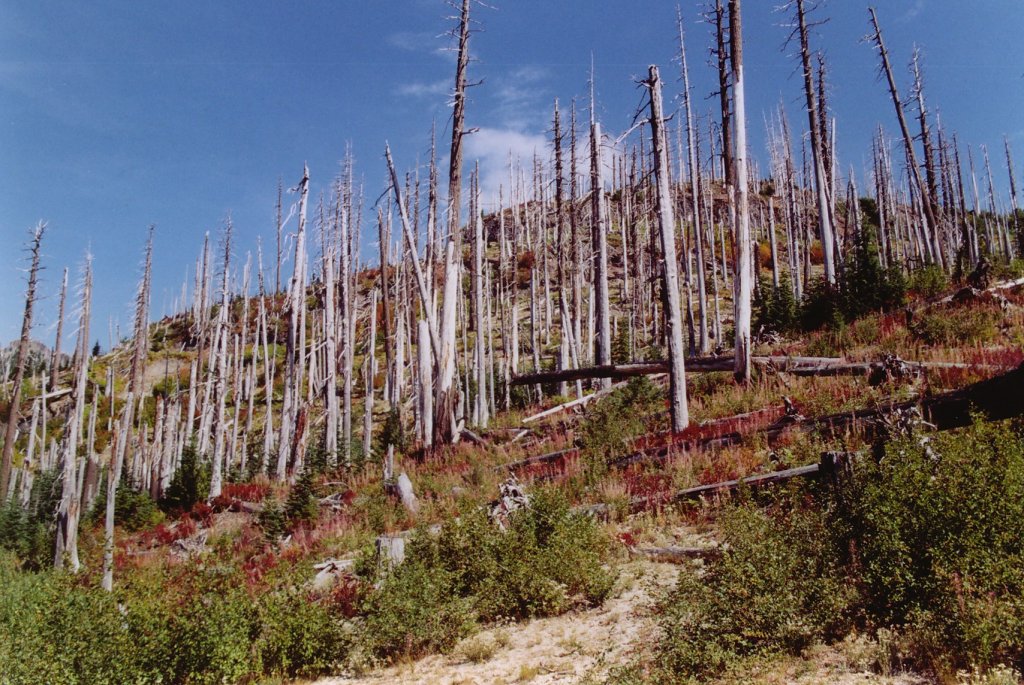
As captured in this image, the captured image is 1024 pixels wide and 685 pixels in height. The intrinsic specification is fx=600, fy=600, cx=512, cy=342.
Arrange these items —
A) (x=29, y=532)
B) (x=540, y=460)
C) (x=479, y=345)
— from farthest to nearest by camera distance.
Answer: (x=479, y=345) < (x=29, y=532) < (x=540, y=460)

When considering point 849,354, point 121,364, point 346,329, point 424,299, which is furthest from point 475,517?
point 121,364

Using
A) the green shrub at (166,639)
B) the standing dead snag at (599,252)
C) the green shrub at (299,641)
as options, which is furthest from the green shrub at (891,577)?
the standing dead snag at (599,252)

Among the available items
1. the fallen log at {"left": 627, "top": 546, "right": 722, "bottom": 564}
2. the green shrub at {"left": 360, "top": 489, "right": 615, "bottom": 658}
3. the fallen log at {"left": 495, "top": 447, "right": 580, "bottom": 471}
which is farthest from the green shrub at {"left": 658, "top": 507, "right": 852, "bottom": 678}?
the fallen log at {"left": 495, "top": 447, "right": 580, "bottom": 471}

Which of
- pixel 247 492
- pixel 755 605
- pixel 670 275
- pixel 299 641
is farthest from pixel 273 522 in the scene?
pixel 755 605

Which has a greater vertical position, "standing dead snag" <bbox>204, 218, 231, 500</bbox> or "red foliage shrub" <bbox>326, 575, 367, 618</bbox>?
"standing dead snag" <bbox>204, 218, 231, 500</bbox>

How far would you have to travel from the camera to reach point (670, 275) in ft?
40.1

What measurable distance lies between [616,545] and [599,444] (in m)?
4.19

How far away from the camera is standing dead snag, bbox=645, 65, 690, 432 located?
456 inches

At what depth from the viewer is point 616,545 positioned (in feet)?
24.6

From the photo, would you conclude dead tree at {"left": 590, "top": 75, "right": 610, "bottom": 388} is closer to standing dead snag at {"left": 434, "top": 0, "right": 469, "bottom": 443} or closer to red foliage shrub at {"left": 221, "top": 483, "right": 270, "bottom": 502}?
standing dead snag at {"left": 434, "top": 0, "right": 469, "bottom": 443}

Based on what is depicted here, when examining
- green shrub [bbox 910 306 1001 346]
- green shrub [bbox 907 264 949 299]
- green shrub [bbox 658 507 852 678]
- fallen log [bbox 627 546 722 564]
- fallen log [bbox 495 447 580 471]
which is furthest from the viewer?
green shrub [bbox 907 264 949 299]

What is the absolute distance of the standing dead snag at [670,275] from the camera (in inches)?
456

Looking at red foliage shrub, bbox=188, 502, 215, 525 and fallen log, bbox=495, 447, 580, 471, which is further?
red foliage shrub, bbox=188, 502, 215, 525

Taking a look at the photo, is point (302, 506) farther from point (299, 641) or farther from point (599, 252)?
point (599, 252)
